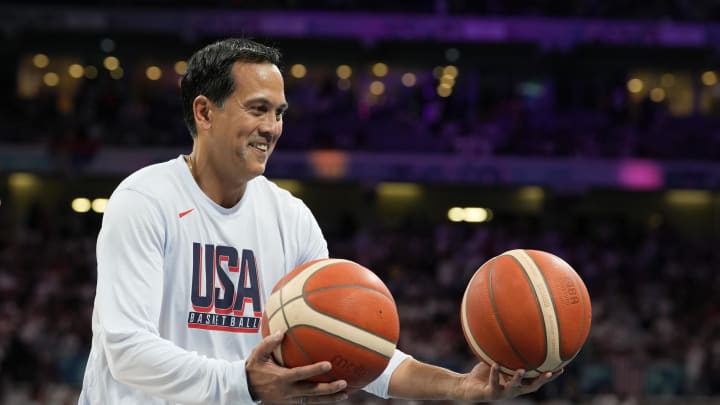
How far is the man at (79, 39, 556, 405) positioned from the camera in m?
3.32

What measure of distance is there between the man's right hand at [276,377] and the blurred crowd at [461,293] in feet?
32.6

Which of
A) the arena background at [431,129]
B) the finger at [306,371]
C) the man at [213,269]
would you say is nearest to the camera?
the finger at [306,371]

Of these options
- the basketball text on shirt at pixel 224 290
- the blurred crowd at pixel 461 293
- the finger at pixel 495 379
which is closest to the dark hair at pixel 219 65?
the basketball text on shirt at pixel 224 290

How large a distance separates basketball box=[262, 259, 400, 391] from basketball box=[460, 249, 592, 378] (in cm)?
56

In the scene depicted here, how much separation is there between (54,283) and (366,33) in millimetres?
10624

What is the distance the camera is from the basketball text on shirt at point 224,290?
3.78 meters

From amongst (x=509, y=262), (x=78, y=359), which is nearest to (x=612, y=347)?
(x=78, y=359)

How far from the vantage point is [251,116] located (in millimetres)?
3721

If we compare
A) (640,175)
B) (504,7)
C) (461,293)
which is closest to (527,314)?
(461,293)

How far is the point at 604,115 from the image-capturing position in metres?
24.5

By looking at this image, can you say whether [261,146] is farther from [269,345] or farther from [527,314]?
[527,314]

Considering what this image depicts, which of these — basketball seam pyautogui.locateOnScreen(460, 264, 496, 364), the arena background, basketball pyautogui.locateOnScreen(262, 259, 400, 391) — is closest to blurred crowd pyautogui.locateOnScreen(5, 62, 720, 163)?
the arena background

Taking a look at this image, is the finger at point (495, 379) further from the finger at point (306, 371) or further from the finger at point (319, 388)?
the finger at point (306, 371)

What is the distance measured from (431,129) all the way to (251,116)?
19.6m
